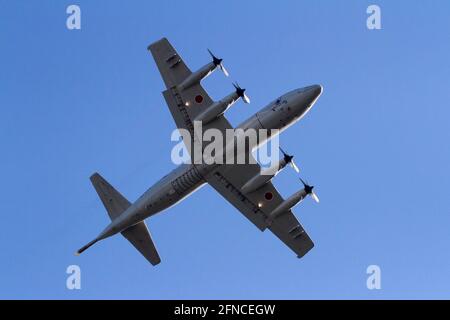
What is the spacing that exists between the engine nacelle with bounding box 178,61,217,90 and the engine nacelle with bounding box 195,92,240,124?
2537 mm

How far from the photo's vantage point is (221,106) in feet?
198

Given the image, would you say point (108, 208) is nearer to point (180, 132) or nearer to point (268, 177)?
point (180, 132)

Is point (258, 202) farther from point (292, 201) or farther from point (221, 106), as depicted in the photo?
point (221, 106)

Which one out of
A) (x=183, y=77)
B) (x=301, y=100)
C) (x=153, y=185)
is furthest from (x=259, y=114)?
(x=153, y=185)

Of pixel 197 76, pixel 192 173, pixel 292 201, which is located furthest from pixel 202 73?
pixel 292 201

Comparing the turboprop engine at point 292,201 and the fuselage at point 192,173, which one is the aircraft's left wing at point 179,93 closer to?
the fuselage at point 192,173

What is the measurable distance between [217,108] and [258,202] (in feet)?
31.6

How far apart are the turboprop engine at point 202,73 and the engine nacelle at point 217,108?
2.10 meters

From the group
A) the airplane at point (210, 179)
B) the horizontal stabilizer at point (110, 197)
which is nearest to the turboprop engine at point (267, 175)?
the airplane at point (210, 179)

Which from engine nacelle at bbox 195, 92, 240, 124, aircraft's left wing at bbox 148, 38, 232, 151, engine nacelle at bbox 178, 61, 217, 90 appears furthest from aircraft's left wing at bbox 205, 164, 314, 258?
engine nacelle at bbox 178, 61, 217, 90

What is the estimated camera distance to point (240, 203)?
6438 centimetres

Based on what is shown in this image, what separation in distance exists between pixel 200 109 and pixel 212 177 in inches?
239

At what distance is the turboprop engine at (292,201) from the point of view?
203 ft

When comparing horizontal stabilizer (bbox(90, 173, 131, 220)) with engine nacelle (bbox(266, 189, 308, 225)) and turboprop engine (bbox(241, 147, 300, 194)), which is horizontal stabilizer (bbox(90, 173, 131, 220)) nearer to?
turboprop engine (bbox(241, 147, 300, 194))
